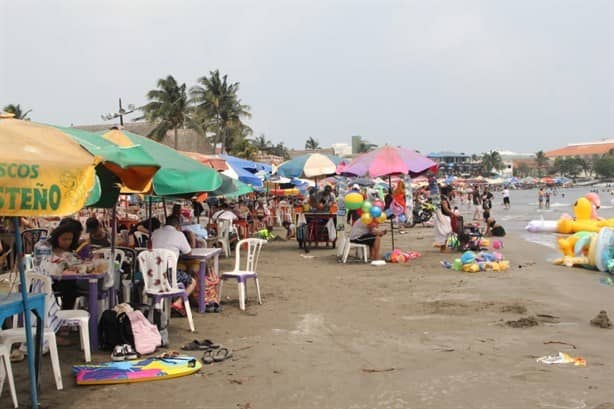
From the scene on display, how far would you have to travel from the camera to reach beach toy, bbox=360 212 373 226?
39.3 feet

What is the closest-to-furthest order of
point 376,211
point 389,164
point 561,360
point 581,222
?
point 561,360
point 376,211
point 389,164
point 581,222

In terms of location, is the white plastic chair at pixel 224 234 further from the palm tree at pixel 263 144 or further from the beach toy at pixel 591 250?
the palm tree at pixel 263 144

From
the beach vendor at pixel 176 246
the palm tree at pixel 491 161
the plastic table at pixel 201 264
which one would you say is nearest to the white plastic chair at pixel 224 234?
the plastic table at pixel 201 264

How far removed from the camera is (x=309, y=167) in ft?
48.9

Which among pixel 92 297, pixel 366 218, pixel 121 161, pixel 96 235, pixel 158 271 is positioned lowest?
pixel 92 297

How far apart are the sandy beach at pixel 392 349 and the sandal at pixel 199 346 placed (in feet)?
0.87

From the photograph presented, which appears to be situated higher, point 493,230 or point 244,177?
point 244,177

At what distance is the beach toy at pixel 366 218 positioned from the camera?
39.3 ft

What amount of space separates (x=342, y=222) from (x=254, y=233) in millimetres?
4645

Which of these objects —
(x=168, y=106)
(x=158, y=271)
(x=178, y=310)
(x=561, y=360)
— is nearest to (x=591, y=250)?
(x=561, y=360)

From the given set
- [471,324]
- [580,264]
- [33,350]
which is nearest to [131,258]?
[33,350]

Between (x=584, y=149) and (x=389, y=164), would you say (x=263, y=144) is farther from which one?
(x=584, y=149)

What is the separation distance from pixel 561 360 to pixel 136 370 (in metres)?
3.65

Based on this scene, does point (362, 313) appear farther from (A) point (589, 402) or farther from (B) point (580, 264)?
(B) point (580, 264)
